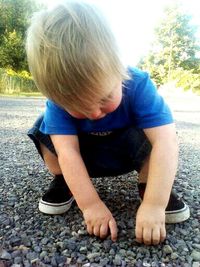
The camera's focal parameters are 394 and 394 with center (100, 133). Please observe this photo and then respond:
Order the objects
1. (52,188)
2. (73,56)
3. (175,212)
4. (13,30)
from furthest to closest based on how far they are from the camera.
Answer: (13,30) < (52,188) < (175,212) < (73,56)

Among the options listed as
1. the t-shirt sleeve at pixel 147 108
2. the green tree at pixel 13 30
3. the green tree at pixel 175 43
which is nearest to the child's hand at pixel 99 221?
the t-shirt sleeve at pixel 147 108

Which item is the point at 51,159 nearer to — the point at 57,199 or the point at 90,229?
the point at 57,199

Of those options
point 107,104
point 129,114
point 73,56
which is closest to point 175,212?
point 129,114

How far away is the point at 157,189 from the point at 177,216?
8.8 inches

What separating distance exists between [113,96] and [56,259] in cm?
54

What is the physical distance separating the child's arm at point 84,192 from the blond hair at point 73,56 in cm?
28

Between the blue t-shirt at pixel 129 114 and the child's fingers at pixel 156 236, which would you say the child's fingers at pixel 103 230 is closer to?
the child's fingers at pixel 156 236

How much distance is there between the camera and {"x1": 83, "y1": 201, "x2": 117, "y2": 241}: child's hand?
135cm

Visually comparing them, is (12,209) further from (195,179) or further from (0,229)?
(195,179)

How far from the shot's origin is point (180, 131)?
514cm

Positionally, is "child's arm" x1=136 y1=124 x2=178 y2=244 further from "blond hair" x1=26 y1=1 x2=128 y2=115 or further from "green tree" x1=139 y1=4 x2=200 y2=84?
"green tree" x1=139 y1=4 x2=200 y2=84

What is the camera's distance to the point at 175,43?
3338 centimetres

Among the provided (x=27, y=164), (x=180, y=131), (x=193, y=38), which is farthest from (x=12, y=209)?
(x=193, y=38)

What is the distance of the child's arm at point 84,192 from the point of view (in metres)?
1.37
